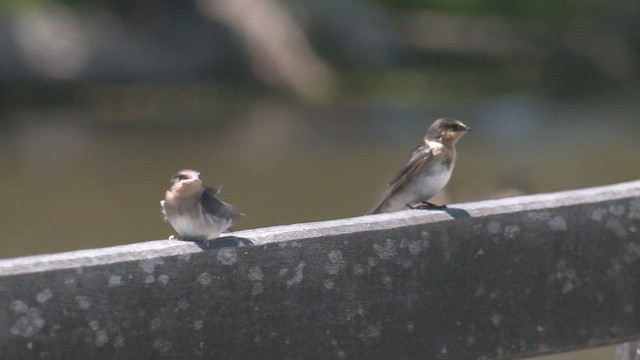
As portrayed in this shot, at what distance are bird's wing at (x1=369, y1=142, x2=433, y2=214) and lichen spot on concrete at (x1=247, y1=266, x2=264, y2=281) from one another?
3.34 metres

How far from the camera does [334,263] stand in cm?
364

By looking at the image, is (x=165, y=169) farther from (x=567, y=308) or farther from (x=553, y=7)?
(x=553, y=7)

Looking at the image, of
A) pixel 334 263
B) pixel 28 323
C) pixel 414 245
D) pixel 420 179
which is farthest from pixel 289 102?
pixel 28 323

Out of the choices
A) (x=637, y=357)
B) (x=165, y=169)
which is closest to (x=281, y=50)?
(x=165, y=169)

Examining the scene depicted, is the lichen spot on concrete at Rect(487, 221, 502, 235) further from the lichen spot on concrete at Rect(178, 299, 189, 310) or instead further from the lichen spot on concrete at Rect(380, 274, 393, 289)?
the lichen spot on concrete at Rect(178, 299, 189, 310)

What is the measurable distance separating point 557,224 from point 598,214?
141mm

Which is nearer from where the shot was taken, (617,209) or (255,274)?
(255,274)

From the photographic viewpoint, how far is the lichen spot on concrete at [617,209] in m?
4.05

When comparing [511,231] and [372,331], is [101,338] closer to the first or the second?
[372,331]

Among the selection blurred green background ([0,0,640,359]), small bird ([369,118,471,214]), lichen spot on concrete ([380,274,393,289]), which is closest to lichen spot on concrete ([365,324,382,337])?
lichen spot on concrete ([380,274,393,289])

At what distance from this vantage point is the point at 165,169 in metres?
18.6

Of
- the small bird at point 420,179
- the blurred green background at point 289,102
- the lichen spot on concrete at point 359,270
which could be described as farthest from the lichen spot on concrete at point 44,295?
the blurred green background at point 289,102

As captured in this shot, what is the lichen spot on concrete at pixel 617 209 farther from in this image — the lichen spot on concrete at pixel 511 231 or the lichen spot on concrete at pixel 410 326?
the lichen spot on concrete at pixel 410 326

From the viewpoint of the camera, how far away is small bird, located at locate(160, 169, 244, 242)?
14.8ft
